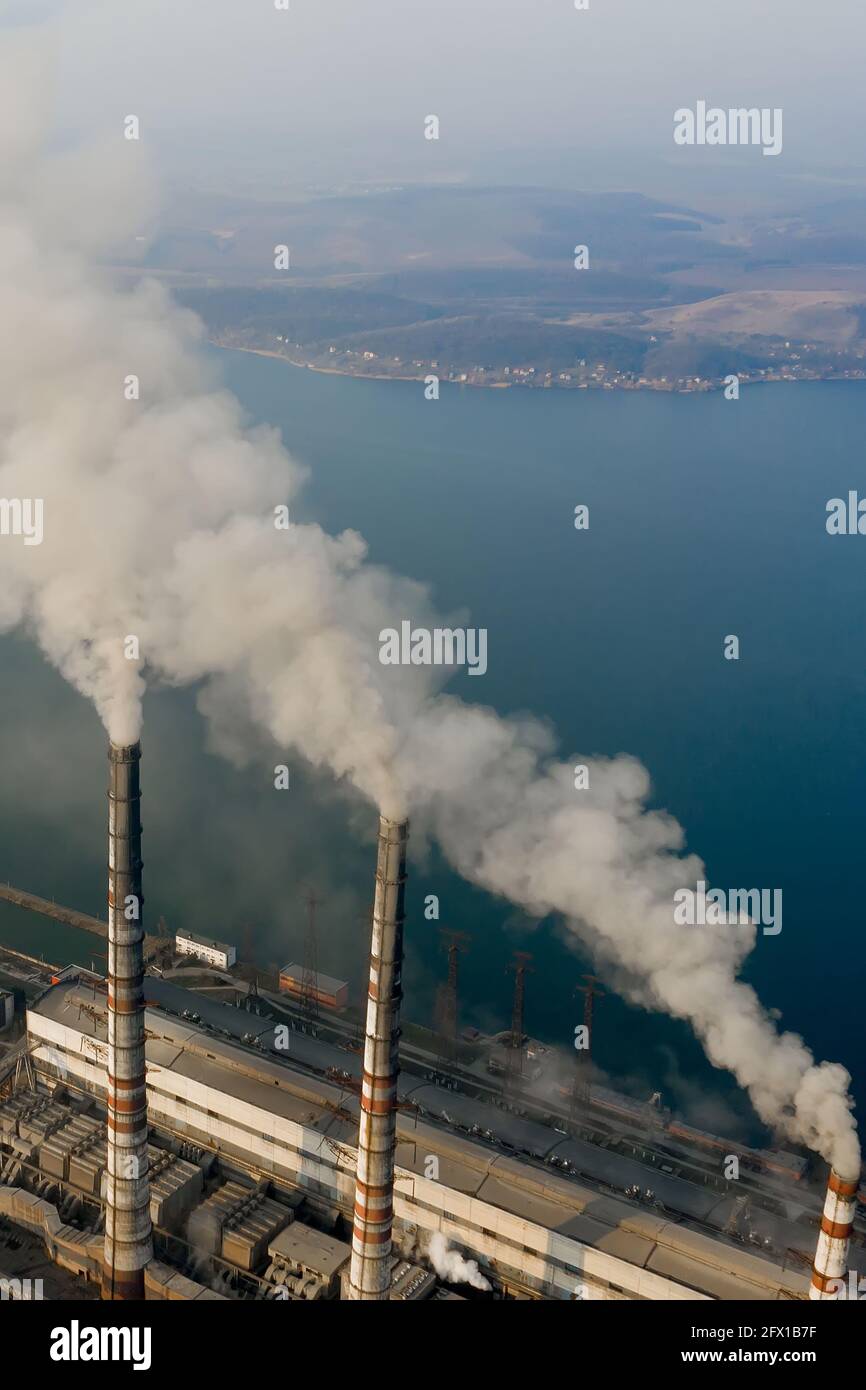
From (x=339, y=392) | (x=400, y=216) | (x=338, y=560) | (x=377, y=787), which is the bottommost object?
(x=377, y=787)

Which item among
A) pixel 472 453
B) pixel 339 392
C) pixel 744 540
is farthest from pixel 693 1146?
pixel 339 392

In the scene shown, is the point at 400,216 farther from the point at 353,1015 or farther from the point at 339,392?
the point at 353,1015

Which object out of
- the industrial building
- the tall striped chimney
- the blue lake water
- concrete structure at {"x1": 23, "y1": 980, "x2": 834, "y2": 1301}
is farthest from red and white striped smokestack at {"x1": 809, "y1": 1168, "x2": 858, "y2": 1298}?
the tall striped chimney

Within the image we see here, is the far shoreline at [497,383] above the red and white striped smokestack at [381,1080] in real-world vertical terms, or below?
above

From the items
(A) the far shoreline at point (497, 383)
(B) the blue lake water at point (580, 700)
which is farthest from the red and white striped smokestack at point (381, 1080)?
(A) the far shoreline at point (497, 383)

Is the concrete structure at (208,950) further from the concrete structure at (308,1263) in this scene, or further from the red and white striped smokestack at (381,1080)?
the red and white striped smokestack at (381,1080)

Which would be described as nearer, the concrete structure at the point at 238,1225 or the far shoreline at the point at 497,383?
the concrete structure at the point at 238,1225

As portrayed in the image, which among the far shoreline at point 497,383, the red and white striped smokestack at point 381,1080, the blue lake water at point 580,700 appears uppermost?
the far shoreline at point 497,383
